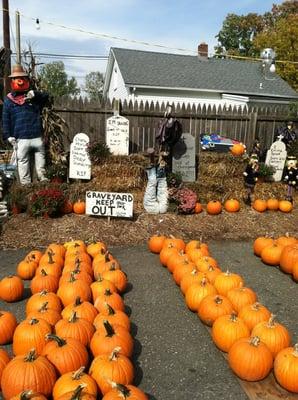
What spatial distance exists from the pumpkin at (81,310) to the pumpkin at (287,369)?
1.63m

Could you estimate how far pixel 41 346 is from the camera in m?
3.12

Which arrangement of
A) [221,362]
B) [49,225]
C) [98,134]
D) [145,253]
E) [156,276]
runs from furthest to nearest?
[98,134] → [49,225] → [145,253] → [156,276] → [221,362]

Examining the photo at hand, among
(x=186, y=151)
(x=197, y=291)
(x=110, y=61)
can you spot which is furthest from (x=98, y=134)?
(x=110, y=61)

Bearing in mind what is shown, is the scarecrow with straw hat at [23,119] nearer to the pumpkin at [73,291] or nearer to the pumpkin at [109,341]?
the pumpkin at [73,291]

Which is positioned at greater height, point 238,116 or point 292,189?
point 238,116

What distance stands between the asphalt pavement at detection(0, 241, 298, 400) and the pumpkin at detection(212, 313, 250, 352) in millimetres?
128

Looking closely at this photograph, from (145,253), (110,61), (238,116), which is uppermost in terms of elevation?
(110,61)

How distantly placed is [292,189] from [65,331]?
674cm

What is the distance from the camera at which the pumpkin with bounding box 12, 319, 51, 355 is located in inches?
123

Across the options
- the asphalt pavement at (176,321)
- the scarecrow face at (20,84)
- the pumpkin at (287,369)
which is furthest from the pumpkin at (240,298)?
the scarecrow face at (20,84)

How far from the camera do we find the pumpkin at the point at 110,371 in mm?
2699

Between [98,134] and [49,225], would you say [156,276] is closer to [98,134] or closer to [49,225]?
[49,225]

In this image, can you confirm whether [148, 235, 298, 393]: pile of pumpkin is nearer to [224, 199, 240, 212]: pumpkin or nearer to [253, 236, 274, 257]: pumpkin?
[253, 236, 274, 257]: pumpkin

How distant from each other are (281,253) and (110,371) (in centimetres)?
352
